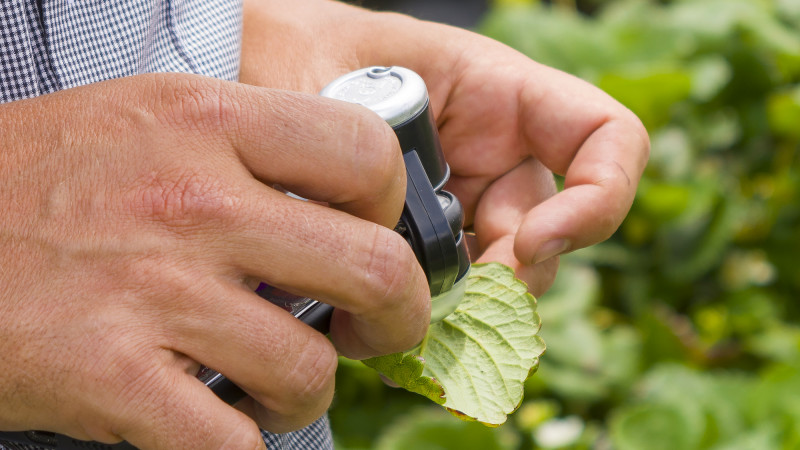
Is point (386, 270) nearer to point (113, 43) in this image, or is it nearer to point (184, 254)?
point (184, 254)

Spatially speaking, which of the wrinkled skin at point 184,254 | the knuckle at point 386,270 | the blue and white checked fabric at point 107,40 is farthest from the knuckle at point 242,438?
the blue and white checked fabric at point 107,40

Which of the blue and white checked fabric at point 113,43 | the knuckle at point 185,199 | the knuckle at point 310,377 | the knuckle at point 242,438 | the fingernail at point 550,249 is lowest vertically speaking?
the fingernail at point 550,249

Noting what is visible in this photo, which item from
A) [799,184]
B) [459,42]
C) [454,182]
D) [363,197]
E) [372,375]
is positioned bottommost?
[372,375]

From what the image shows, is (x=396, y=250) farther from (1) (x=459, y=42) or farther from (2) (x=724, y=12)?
(2) (x=724, y=12)

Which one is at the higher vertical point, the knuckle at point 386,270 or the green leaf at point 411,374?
the knuckle at point 386,270

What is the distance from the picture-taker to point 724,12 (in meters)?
2.40

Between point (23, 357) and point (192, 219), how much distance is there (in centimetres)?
15

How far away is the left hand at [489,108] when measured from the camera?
945 millimetres

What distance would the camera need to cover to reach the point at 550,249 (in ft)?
2.89

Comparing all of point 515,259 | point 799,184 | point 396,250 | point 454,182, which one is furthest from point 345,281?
point 799,184

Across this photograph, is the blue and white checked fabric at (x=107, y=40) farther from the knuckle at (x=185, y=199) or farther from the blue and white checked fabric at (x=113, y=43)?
the knuckle at (x=185, y=199)

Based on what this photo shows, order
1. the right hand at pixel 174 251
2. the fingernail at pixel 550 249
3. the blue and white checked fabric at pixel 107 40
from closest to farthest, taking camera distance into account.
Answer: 1. the right hand at pixel 174 251
2. the blue and white checked fabric at pixel 107 40
3. the fingernail at pixel 550 249

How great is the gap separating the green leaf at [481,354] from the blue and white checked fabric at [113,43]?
146mm

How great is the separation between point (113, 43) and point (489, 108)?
17.7 inches
